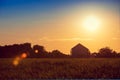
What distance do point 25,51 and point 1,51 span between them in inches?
94.2

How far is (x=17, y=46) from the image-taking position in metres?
29.2

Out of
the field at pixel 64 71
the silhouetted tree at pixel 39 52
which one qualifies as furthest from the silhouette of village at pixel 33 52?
the field at pixel 64 71

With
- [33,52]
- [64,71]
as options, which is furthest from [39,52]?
[64,71]

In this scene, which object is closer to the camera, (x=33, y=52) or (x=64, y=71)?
(x=64, y=71)

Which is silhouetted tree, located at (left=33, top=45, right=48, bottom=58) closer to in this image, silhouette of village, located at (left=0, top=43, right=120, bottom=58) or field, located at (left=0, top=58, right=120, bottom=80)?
silhouette of village, located at (left=0, top=43, right=120, bottom=58)

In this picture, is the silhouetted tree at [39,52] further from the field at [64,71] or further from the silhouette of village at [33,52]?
the field at [64,71]

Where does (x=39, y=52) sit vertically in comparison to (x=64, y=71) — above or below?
above

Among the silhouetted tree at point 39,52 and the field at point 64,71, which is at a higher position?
the silhouetted tree at point 39,52

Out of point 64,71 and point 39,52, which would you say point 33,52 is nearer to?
point 39,52

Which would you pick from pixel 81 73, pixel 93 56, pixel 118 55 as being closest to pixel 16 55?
pixel 93 56

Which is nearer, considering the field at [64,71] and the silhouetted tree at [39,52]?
the field at [64,71]

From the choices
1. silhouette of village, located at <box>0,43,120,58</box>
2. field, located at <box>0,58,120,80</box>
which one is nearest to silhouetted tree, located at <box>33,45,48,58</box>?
silhouette of village, located at <box>0,43,120,58</box>

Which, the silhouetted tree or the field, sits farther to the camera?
the silhouetted tree

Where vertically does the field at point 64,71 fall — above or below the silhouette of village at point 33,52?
below
